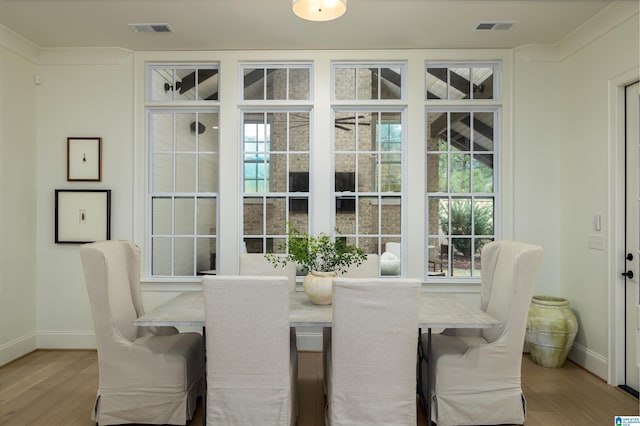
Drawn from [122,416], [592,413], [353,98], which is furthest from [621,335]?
[122,416]

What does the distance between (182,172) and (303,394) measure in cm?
245

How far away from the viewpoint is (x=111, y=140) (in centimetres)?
416

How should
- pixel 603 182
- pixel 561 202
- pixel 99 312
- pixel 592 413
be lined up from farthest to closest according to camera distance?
pixel 561 202 → pixel 603 182 → pixel 592 413 → pixel 99 312

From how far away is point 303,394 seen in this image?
3123 mm

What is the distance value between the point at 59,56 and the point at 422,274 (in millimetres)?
4120

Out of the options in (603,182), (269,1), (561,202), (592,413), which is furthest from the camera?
(561,202)

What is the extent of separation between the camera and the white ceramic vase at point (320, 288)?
8.98 feet

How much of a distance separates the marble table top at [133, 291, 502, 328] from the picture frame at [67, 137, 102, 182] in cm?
197

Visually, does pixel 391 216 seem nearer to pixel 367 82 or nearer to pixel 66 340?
pixel 367 82

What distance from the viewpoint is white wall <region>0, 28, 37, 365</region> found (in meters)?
3.75

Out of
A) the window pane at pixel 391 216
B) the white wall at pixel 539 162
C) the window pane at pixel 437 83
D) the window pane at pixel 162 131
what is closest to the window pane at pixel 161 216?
the window pane at pixel 162 131

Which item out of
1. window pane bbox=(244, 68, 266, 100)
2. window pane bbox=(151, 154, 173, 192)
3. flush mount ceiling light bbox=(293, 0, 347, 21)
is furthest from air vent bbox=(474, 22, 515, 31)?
window pane bbox=(151, 154, 173, 192)

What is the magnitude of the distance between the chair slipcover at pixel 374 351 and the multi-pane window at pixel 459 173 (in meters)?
2.02

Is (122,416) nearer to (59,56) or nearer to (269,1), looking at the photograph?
(269,1)
